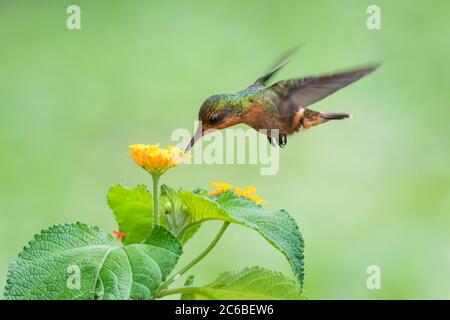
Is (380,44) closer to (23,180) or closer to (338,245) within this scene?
(338,245)

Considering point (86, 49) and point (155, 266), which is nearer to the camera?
point (155, 266)

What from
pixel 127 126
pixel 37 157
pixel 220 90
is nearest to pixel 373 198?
pixel 220 90

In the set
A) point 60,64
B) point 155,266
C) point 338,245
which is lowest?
point 338,245

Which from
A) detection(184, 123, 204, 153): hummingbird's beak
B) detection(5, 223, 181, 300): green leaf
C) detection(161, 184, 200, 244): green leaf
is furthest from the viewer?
detection(184, 123, 204, 153): hummingbird's beak

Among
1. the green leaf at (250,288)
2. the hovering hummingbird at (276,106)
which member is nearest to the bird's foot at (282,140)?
the hovering hummingbird at (276,106)

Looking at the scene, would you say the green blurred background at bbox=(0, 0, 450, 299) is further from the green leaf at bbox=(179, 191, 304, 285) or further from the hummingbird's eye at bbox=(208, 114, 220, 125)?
the green leaf at bbox=(179, 191, 304, 285)

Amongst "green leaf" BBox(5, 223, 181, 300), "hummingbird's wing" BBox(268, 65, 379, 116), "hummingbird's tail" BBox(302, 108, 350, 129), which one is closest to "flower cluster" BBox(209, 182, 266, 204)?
"green leaf" BBox(5, 223, 181, 300)

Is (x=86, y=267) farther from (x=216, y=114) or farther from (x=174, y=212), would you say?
(x=216, y=114)
